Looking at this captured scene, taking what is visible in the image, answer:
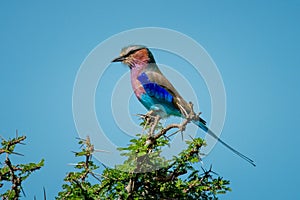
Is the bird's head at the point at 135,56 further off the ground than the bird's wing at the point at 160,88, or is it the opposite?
the bird's head at the point at 135,56

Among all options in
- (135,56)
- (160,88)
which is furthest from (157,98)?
(135,56)

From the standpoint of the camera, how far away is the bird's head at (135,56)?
4.70 meters

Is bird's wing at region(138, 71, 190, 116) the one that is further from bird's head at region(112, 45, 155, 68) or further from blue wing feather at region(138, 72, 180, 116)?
bird's head at region(112, 45, 155, 68)

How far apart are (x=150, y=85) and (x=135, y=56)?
0.46 meters

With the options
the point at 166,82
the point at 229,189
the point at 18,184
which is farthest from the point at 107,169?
the point at 166,82

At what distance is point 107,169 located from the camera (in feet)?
9.71

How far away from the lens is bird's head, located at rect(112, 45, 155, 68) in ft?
15.4

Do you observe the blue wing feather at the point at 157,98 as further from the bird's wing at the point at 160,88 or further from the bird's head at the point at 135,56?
the bird's head at the point at 135,56

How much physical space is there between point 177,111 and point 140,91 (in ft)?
1.92

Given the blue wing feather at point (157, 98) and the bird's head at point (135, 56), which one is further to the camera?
the bird's head at point (135, 56)

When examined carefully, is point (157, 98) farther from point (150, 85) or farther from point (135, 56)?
point (135, 56)

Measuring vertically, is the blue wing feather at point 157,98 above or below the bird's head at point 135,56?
below

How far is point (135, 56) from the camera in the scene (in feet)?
15.7

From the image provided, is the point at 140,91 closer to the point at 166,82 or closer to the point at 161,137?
the point at 166,82
